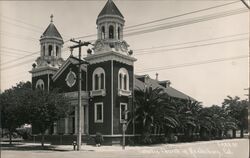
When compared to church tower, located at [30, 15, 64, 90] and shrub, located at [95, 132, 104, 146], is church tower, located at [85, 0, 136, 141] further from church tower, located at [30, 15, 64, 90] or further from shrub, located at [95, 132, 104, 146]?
church tower, located at [30, 15, 64, 90]

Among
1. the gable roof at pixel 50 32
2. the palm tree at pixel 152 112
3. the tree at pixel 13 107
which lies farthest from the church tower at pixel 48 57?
the palm tree at pixel 152 112

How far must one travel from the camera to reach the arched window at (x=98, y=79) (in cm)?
4050

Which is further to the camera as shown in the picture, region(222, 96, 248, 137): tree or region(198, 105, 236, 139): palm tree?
region(222, 96, 248, 137): tree

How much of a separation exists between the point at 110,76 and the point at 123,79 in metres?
2.04

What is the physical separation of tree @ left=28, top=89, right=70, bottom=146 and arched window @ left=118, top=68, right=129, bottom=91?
6802mm

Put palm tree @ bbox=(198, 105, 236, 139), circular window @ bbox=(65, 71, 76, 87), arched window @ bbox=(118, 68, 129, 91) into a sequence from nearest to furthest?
arched window @ bbox=(118, 68, 129, 91), circular window @ bbox=(65, 71, 76, 87), palm tree @ bbox=(198, 105, 236, 139)

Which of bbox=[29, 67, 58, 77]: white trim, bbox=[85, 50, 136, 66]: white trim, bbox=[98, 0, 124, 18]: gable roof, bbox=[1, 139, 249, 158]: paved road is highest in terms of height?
bbox=[98, 0, 124, 18]: gable roof

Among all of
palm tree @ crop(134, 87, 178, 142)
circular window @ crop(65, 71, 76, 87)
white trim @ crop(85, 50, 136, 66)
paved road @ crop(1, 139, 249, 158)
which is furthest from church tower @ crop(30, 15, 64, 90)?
paved road @ crop(1, 139, 249, 158)

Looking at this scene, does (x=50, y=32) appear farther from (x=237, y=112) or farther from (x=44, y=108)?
(x=237, y=112)

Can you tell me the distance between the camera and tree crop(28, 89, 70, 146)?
3497 centimetres

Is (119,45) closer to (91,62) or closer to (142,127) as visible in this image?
(91,62)

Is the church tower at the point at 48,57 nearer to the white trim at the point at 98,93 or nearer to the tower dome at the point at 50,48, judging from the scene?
the tower dome at the point at 50,48

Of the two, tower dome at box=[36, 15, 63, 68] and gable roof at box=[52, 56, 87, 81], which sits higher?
tower dome at box=[36, 15, 63, 68]

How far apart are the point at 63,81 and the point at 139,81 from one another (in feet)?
31.4
